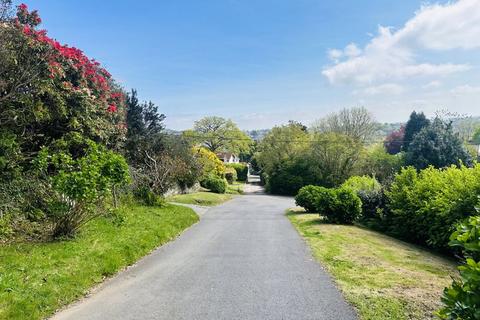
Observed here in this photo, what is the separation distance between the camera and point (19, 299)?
193 inches

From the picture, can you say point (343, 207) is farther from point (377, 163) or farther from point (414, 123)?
point (414, 123)

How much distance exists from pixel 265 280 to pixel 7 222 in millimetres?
5629

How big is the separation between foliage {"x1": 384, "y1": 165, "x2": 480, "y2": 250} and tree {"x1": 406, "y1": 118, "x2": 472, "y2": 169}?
2382 centimetres

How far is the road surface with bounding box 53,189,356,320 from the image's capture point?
4938mm

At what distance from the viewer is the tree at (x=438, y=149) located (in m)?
34.5

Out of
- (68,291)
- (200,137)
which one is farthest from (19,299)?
(200,137)

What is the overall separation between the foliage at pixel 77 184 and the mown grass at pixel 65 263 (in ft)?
1.58

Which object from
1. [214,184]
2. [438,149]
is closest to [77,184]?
[214,184]

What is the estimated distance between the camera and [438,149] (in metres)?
34.4

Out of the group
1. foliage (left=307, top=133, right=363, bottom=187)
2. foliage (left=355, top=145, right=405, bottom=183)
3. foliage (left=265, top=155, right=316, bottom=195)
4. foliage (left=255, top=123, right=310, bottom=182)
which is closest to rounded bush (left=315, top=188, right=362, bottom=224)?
foliage (left=307, top=133, right=363, bottom=187)

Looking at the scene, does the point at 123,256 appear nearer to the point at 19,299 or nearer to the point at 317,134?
the point at 19,299

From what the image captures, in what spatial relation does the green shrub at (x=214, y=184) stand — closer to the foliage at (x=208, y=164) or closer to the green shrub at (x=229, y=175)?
the foliage at (x=208, y=164)

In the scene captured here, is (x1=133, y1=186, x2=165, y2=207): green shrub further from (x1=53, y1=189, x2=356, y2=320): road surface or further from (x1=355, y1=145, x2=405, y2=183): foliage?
(x1=355, y1=145, x2=405, y2=183): foliage

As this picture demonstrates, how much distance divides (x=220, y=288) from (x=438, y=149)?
3453 centimetres
